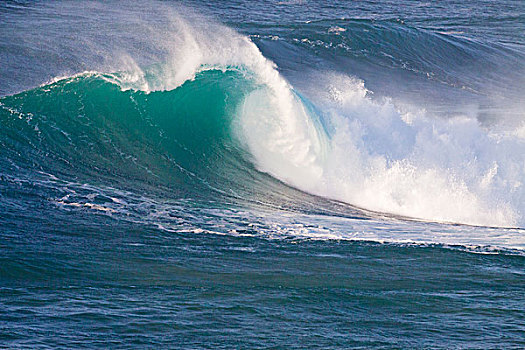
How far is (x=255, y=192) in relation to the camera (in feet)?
38.9

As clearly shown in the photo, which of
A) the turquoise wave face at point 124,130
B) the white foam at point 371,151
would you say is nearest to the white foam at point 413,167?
the white foam at point 371,151

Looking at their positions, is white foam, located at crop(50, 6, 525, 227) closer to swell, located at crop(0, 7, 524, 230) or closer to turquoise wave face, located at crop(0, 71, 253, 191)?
swell, located at crop(0, 7, 524, 230)

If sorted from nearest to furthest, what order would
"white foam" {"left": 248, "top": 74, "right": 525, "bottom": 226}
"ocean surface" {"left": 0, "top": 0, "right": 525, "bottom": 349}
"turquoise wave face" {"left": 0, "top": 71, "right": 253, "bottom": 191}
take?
"ocean surface" {"left": 0, "top": 0, "right": 525, "bottom": 349}
"white foam" {"left": 248, "top": 74, "right": 525, "bottom": 226}
"turquoise wave face" {"left": 0, "top": 71, "right": 253, "bottom": 191}

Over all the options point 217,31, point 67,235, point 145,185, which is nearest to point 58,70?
point 217,31

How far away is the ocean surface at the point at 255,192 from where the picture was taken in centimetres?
663

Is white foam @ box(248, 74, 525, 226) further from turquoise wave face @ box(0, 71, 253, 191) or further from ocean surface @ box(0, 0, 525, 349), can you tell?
turquoise wave face @ box(0, 71, 253, 191)

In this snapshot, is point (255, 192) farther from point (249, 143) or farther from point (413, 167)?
point (413, 167)

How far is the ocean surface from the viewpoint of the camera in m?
6.63

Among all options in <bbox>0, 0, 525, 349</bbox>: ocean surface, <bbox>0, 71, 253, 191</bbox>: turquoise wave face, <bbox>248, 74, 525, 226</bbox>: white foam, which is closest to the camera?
<bbox>0, 0, 525, 349</bbox>: ocean surface

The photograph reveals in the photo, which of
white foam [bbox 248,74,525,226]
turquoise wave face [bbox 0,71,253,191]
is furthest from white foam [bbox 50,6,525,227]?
turquoise wave face [bbox 0,71,253,191]

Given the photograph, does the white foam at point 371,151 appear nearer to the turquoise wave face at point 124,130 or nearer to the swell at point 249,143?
the swell at point 249,143

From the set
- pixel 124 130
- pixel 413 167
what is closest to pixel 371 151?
pixel 413 167

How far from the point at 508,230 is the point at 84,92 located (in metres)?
8.56

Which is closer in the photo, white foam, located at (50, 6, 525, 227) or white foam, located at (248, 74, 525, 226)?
white foam, located at (248, 74, 525, 226)
